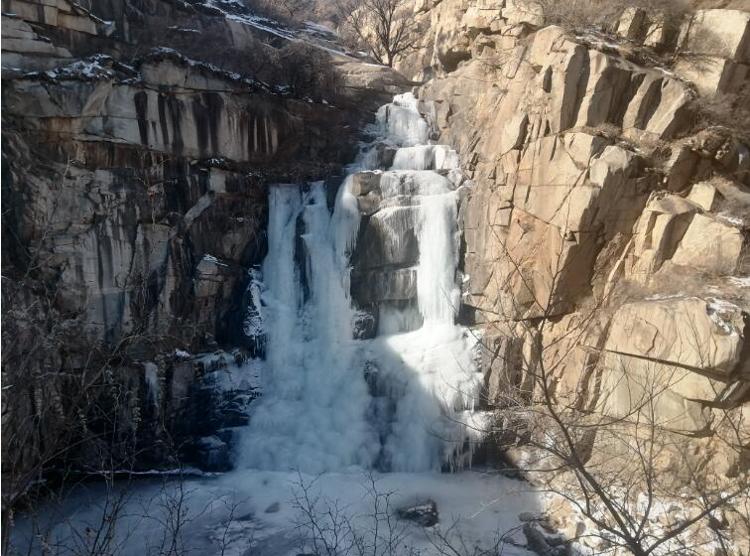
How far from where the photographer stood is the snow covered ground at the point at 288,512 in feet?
29.6

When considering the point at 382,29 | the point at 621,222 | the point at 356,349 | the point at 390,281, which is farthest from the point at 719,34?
the point at 382,29

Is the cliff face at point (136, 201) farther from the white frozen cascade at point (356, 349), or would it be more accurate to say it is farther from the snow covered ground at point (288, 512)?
the snow covered ground at point (288, 512)

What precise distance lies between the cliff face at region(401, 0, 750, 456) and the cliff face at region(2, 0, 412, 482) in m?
5.71

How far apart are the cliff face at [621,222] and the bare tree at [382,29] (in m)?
10.3

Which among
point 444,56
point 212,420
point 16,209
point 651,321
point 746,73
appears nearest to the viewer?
point 651,321

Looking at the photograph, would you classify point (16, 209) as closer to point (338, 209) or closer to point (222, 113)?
point (222, 113)

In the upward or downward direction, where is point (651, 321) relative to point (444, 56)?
downward

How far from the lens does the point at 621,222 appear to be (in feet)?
34.3

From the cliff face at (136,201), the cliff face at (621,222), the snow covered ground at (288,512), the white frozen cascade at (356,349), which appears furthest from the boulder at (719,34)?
the snow covered ground at (288,512)

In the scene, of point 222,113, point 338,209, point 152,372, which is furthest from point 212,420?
point 222,113

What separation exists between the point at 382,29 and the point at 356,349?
631 inches

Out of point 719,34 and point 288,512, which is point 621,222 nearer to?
point 719,34

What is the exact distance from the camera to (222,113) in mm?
12797

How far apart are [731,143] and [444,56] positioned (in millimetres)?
9013
